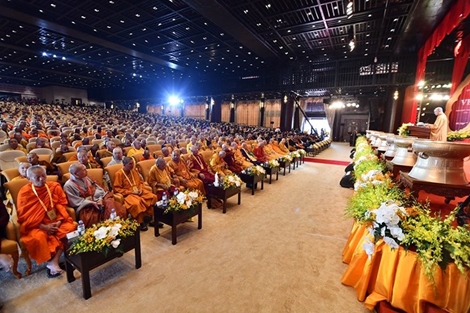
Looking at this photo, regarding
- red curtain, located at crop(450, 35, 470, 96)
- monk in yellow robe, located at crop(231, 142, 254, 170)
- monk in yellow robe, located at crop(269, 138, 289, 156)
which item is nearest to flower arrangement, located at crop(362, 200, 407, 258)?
monk in yellow robe, located at crop(231, 142, 254, 170)

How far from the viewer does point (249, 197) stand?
17.9 ft

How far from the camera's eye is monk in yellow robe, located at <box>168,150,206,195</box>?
15.3ft

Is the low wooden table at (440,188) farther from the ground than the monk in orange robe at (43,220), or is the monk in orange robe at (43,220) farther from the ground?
the low wooden table at (440,188)

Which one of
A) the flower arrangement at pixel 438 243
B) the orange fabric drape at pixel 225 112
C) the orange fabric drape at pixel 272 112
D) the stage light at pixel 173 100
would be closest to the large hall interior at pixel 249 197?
the flower arrangement at pixel 438 243

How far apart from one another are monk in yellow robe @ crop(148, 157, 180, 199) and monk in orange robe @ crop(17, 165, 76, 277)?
1.50 meters

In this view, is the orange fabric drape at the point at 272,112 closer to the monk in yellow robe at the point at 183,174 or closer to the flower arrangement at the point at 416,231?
the monk in yellow robe at the point at 183,174

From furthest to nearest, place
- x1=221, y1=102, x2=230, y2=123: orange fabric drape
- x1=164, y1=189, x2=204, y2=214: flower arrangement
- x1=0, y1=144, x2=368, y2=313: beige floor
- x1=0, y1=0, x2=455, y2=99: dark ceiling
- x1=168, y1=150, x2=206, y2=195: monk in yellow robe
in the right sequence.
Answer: x1=221, y1=102, x2=230, y2=123: orange fabric drape → x1=0, y1=0, x2=455, y2=99: dark ceiling → x1=168, y1=150, x2=206, y2=195: monk in yellow robe → x1=164, y1=189, x2=204, y2=214: flower arrangement → x1=0, y1=144, x2=368, y2=313: beige floor

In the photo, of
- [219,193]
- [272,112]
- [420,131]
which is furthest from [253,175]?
[272,112]

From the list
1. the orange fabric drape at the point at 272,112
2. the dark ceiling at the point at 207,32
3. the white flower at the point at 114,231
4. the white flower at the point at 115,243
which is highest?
the dark ceiling at the point at 207,32

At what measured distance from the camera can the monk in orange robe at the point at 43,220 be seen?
2.41 metres

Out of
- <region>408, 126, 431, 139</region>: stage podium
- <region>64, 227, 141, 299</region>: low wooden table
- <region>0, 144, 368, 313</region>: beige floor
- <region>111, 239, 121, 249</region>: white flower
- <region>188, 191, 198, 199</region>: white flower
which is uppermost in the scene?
<region>408, 126, 431, 139</region>: stage podium

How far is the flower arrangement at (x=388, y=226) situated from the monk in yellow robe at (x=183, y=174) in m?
3.41

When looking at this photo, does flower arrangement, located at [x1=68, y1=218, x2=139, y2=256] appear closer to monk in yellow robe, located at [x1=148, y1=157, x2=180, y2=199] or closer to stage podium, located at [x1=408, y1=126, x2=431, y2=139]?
monk in yellow robe, located at [x1=148, y1=157, x2=180, y2=199]

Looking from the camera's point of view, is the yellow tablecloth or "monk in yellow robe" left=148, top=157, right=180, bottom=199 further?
"monk in yellow robe" left=148, top=157, right=180, bottom=199
